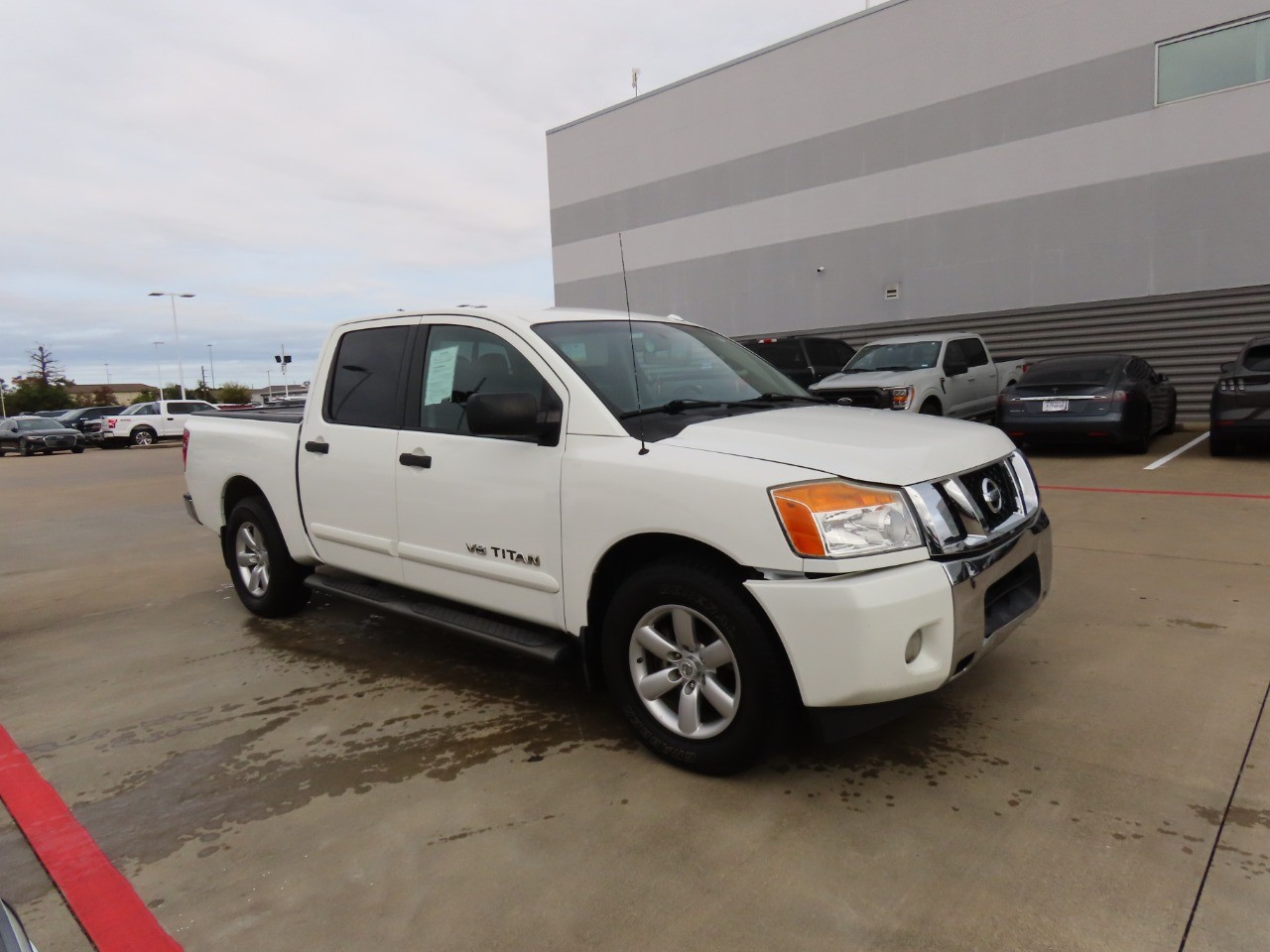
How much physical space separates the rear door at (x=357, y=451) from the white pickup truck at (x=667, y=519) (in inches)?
0.5

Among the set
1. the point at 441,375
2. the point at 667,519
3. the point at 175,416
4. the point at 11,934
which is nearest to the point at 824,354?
the point at 441,375

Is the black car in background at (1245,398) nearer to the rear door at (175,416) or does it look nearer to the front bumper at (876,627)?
the front bumper at (876,627)

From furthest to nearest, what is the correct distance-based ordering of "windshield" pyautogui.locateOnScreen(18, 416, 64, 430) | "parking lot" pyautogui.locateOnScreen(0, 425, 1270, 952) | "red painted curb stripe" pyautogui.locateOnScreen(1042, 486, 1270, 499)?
"windshield" pyautogui.locateOnScreen(18, 416, 64, 430), "red painted curb stripe" pyautogui.locateOnScreen(1042, 486, 1270, 499), "parking lot" pyautogui.locateOnScreen(0, 425, 1270, 952)

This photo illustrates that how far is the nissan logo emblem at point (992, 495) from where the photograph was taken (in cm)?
302

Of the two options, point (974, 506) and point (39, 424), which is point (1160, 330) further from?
point (39, 424)

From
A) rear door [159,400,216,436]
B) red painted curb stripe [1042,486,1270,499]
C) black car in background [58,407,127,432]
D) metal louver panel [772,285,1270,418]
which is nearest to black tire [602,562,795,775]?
red painted curb stripe [1042,486,1270,499]

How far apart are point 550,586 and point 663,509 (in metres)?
0.69

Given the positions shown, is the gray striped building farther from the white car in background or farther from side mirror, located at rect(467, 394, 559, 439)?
the white car in background

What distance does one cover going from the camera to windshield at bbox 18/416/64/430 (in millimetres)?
26875

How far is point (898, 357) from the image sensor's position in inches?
466

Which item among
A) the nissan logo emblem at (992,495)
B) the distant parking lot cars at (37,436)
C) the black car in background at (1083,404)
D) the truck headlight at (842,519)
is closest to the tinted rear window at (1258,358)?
the black car in background at (1083,404)

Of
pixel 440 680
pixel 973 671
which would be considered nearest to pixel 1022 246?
pixel 973 671

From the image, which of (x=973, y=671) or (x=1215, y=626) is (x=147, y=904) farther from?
(x=1215, y=626)

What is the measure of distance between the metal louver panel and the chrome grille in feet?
44.3
